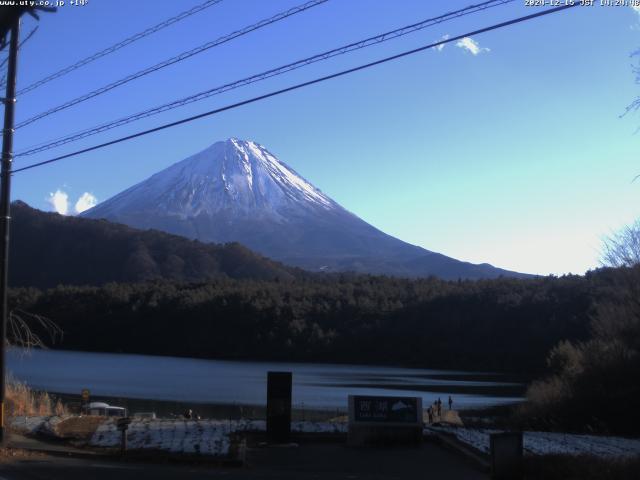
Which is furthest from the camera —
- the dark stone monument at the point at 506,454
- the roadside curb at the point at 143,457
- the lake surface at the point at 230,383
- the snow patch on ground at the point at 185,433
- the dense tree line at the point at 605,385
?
the lake surface at the point at 230,383

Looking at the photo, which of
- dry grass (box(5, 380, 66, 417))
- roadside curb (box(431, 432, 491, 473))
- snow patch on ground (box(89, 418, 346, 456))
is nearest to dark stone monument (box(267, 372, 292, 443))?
snow patch on ground (box(89, 418, 346, 456))

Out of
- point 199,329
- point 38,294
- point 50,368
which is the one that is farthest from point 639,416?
point 38,294

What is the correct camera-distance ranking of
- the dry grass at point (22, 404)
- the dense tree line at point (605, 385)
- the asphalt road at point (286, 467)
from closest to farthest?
the asphalt road at point (286, 467) → the dry grass at point (22, 404) → the dense tree line at point (605, 385)

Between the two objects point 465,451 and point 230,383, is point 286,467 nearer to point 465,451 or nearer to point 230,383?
point 465,451

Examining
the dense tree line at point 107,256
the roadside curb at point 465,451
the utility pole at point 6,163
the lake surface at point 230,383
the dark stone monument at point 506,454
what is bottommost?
the lake surface at point 230,383

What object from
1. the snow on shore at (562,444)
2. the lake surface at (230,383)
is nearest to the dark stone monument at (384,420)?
the snow on shore at (562,444)

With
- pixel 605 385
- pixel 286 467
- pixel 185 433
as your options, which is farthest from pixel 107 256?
pixel 286 467

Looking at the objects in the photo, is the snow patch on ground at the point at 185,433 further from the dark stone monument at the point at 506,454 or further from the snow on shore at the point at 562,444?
the dark stone monument at the point at 506,454

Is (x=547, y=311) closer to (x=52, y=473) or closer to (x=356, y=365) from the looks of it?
(x=356, y=365)
